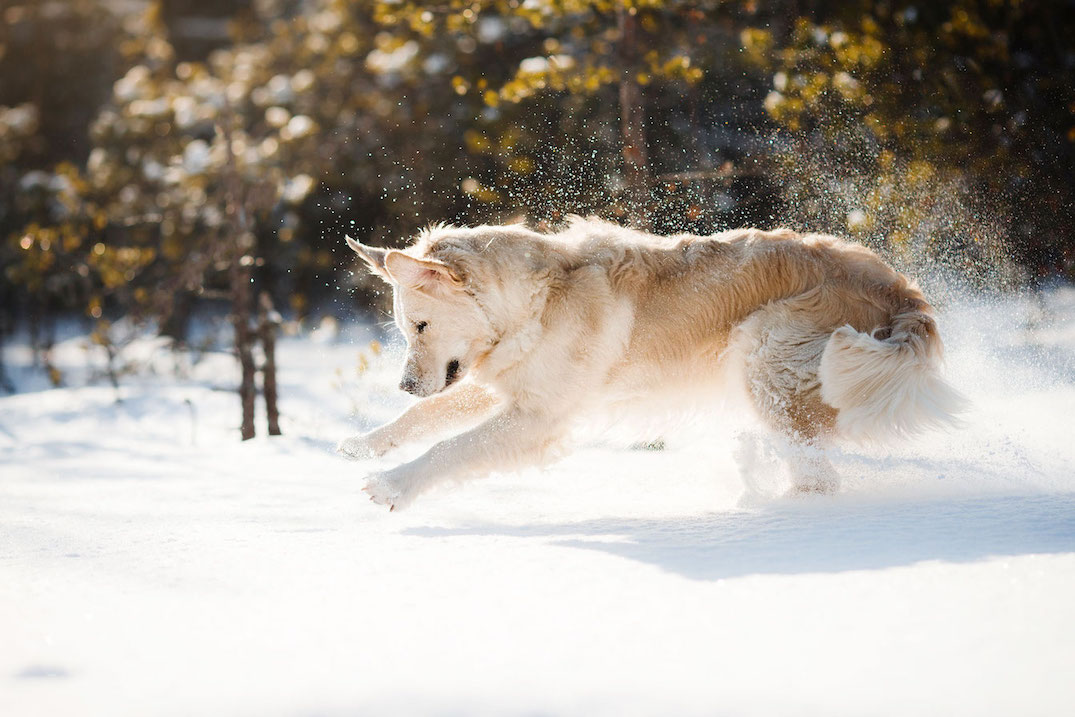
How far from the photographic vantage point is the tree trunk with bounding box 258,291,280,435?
660 cm

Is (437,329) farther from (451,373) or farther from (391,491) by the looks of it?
(391,491)

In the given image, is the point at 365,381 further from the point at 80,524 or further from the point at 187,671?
the point at 187,671

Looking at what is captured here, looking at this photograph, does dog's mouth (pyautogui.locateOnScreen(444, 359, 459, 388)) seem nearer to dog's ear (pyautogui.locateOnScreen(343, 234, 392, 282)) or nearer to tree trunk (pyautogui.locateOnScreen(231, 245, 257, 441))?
dog's ear (pyautogui.locateOnScreen(343, 234, 392, 282))

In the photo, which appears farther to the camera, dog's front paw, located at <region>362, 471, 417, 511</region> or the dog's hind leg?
the dog's hind leg

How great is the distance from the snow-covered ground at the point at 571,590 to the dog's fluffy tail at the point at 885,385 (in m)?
0.20

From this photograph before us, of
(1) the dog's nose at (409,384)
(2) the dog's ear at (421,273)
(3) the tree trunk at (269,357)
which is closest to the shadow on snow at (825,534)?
(1) the dog's nose at (409,384)

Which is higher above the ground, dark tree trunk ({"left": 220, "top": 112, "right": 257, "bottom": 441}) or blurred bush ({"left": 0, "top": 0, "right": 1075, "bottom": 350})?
blurred bush ({"left": 0, "top": 0, "right": 1075, "bottom": 350})

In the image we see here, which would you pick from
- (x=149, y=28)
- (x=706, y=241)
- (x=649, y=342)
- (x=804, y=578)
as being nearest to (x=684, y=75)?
(x=706, y=241)

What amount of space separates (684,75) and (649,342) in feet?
8.83

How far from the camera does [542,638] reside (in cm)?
226

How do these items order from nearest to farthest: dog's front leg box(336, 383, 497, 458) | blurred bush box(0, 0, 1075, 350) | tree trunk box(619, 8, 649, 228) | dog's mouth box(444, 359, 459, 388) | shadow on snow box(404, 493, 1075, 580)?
shadow on snow box(404, 493, 1075, 580), dog's mouth box(444, 359, 459, 388), dog's front leg box(336, 383, 497, 458), tree trunk box(619, 8, 649, 228), blurred bush box(0, 0, 1075, 350)

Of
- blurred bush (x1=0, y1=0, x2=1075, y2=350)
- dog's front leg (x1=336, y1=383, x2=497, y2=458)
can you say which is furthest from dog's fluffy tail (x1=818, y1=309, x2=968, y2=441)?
blurred bush (x1=0, y1=0, x2=1075, y2=350)

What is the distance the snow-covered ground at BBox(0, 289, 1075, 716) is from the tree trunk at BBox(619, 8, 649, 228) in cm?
198

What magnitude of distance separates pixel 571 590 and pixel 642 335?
1.82 m
